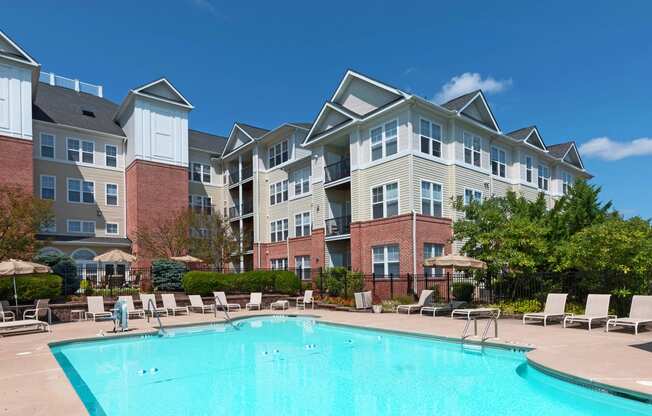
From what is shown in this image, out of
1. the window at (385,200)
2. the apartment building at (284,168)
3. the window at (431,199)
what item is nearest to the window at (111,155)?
the apartment building at (284,168)

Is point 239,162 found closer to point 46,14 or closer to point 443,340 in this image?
point 46,14

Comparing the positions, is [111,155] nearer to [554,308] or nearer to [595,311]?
[554,308]

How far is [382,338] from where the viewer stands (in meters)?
13.9

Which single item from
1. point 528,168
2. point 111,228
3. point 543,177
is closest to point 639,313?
point 528,168

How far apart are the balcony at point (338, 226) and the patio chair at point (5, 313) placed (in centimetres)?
1636

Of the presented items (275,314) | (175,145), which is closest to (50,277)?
(275,314)

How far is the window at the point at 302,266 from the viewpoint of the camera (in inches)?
1201

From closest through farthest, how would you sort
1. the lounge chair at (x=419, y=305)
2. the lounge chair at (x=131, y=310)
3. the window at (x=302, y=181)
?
the lounge chair at (x=419, y=305) < the lounge chair at (x=131, y=310) < the window at (x=302, y=181)

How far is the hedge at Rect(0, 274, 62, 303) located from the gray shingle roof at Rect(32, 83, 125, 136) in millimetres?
17630

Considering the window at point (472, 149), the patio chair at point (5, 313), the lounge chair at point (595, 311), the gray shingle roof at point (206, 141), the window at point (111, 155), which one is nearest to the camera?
the lounge chair at point (595, 311)

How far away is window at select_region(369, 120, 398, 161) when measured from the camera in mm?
23812

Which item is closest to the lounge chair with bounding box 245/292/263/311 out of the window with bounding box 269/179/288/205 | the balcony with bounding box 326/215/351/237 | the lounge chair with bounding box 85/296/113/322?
the lounge chair with bounding box 85/296/113/322

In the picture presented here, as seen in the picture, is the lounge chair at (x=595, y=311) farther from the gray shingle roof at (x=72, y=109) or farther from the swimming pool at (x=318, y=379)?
the gray shingle roof at (x=72, y=109)

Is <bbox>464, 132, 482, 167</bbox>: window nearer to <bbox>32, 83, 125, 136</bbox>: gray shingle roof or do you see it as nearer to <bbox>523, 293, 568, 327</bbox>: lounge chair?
<bbox>523, 293, 568, 327</bbox>: lounge chair
